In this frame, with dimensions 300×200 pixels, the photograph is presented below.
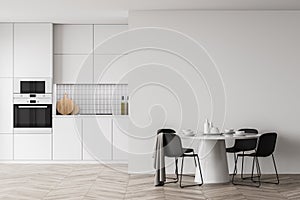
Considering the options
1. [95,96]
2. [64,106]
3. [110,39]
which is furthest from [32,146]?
[110,39]

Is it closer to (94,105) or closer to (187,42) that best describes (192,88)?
(187,42)

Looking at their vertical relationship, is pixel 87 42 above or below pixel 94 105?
above

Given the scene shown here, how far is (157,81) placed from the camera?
938cm

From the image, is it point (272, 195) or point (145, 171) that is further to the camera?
point (145, 171)

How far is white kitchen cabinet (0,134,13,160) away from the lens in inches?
419

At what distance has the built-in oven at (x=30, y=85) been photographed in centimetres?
1062

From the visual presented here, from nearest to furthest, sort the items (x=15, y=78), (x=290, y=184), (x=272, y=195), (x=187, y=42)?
(x=272, y=195) → (x=290, y=184) → (x=187, y=42) → (x=15, y=78)

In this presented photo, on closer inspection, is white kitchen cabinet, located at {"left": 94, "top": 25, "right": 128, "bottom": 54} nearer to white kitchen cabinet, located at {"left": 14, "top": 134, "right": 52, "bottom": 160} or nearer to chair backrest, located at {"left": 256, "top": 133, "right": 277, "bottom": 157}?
white kitchen cabinet, located at {"left": 14, "top": 134, "right": 52, "bottom": 160}

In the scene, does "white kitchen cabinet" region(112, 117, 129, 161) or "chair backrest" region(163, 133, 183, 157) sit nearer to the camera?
"chair backrest" region(163, 133, 183, 157)

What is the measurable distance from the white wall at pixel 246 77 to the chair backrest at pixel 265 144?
94cm

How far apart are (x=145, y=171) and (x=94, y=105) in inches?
86.7

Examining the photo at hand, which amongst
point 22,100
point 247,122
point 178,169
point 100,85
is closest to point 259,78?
point 247,122

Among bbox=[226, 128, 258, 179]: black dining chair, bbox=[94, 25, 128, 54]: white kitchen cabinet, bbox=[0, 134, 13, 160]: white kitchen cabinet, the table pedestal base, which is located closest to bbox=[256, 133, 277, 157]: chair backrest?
bbox=[226, 128, 258, 179]: black dining chair

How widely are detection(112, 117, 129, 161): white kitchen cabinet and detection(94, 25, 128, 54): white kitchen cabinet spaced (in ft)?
4.29
